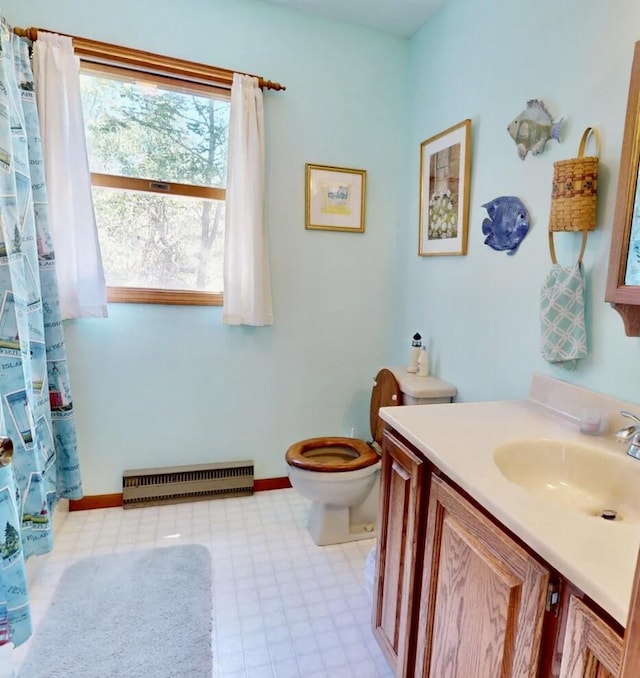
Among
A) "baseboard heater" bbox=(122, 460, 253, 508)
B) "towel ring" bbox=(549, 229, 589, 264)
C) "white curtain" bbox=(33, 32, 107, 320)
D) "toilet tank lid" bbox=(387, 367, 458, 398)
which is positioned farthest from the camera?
"baseboard heater" bbox=(122, 460, 253, 508)

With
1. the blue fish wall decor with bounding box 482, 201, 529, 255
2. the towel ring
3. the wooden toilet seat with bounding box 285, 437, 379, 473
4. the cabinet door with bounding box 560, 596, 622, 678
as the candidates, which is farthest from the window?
the cabinet door with bounding box 560, 596, 622, 678

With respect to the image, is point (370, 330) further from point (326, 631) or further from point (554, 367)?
point (326, 631)

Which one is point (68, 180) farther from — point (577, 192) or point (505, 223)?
point (577, 192)

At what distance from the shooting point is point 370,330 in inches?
98.8

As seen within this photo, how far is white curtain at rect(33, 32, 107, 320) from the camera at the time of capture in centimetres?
177

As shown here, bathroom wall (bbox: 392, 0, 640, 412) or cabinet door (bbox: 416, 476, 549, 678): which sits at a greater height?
bathroom wall (bbox: 392, 0, 640, 412)

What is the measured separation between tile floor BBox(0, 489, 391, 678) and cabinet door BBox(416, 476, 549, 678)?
1.56ft

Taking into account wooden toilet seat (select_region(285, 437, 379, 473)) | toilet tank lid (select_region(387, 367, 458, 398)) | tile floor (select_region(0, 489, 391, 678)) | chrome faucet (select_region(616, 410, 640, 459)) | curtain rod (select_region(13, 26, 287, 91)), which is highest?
curtain rod (select_region(13, 26, 287, 91))

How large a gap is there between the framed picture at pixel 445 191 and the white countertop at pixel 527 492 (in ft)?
2.82

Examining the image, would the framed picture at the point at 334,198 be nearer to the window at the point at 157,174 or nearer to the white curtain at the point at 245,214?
the white curtain at the point at 245,214

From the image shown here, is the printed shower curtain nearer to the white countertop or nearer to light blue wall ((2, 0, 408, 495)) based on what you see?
light blue wall ((2, 0, 408, 495))

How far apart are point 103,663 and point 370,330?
6.19 feet

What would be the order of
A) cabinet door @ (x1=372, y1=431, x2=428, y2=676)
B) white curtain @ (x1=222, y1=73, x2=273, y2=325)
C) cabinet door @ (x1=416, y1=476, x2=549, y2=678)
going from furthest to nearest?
1. white curtain @ (x1=222, y1=73, x2=273, y2=325)
2. cabinet door @ (x1=372, y1=431, x2=428, y2=676)
3. cabinet door @ (x1=416, y1=476, x2=549, y2=678)

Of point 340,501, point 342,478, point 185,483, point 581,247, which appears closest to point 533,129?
point 581,247
